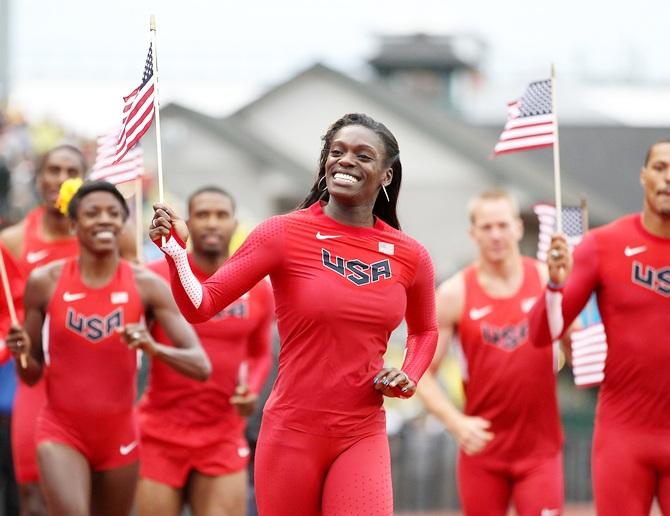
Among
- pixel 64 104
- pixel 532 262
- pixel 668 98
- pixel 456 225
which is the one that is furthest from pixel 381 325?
pixel 668 98

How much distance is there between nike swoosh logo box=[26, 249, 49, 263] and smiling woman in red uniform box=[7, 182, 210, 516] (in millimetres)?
1197

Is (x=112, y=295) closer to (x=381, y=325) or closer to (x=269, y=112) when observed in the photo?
(x=381, y=325)

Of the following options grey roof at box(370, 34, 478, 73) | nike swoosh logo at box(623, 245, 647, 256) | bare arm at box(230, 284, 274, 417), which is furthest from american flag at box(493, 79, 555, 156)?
grey roof at box(370, 34, 478, 73)

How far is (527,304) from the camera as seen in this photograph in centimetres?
989

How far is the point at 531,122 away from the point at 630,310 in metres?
1.42

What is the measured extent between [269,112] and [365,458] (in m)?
31.0

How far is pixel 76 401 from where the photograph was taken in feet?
29.6

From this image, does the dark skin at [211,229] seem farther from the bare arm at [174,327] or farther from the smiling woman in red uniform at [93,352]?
the smiling woman in red uniform at [93,352]

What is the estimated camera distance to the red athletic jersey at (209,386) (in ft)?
32.1

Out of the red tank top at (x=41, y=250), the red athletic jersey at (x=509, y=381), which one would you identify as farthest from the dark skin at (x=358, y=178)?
the red tank top at (x=41, y=250)

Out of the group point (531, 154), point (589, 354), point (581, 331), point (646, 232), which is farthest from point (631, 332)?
point (531, 154)

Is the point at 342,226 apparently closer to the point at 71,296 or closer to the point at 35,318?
the point at 71,296

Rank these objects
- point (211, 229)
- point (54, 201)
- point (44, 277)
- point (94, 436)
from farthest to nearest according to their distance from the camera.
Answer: point (54, 201) → point (211, 229) → point (44, 277) → point (94, 436)

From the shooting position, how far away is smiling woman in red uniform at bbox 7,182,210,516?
9.00 m
